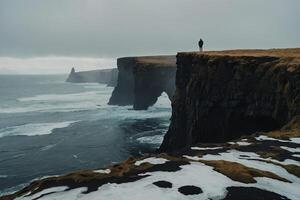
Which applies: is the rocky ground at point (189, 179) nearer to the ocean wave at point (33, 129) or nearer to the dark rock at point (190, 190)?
the dark rock at point (190, 190)

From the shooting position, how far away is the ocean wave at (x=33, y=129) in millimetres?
103562

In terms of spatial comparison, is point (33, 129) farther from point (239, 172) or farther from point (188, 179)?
point (188, 179)

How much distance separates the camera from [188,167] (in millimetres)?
28172

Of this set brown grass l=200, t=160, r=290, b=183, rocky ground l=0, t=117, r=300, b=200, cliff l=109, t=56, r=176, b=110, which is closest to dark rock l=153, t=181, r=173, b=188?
rocky ground l=0, t=117, r=300, b=200

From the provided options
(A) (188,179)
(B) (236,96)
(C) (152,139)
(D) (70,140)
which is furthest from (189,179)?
(D) (70,140)

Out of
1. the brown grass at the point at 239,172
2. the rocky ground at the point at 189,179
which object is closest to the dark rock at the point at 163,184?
the rocky ground at the point at 189,179

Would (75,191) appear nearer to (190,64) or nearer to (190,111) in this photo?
(190,111)

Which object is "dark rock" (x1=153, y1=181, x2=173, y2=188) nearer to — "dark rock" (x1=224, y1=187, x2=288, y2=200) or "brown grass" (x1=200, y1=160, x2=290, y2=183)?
"dark rock" (x1=224, y1=187, x2=288, y2=200)

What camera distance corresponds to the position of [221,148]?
3631cm

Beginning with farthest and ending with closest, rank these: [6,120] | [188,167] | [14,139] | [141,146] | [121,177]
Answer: [6,120] < [14,139] < [141,146] < [188,167] < [121,177]

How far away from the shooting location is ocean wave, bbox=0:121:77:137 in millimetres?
103562

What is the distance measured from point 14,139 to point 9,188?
38114 mm

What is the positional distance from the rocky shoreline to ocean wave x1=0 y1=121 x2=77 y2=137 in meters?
38.8

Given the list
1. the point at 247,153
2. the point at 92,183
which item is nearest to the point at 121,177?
the point at 92,183
